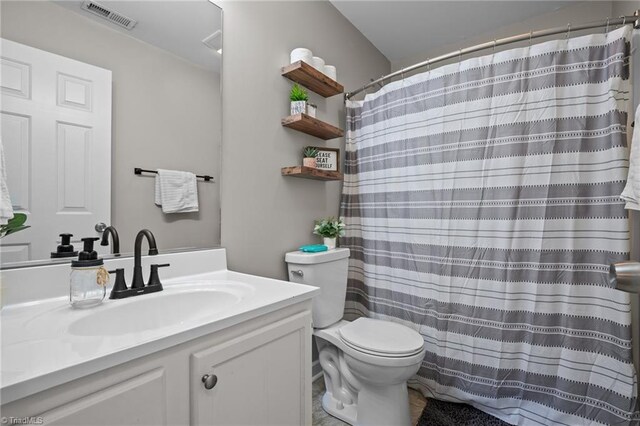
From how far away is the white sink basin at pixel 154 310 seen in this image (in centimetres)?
83

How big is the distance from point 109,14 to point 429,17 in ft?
6.91

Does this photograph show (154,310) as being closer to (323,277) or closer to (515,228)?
(323,277)

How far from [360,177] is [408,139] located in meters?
0.42

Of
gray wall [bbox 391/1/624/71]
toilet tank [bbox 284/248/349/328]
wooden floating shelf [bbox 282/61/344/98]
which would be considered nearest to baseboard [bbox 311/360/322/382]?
toilet tank [bbox 284/248/349/328]

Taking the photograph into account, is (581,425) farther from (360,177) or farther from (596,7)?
(596,7)

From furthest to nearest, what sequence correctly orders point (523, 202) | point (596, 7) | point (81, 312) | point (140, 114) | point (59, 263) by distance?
point (596, 7)
point (523, 202)
point (140, 114)
point (59, 263)
point (81, 312)

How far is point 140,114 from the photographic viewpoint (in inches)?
44.7

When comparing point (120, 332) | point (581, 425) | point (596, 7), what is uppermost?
point (596, 7)

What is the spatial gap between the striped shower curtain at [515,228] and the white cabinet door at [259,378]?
1.03 m

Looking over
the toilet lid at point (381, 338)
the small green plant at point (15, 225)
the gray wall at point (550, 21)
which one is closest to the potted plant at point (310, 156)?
the toilet lid at point (381, 338)

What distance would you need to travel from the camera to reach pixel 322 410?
5.42 ft

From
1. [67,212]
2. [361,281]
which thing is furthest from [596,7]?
[67,212]

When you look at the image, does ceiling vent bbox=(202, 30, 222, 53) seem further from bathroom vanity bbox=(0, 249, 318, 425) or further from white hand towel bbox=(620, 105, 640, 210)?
white hand towel bbox=(620, 105, 640, 210)

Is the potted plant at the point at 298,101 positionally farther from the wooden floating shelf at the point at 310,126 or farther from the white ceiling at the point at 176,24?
the white ceiling at the point at 176,24
